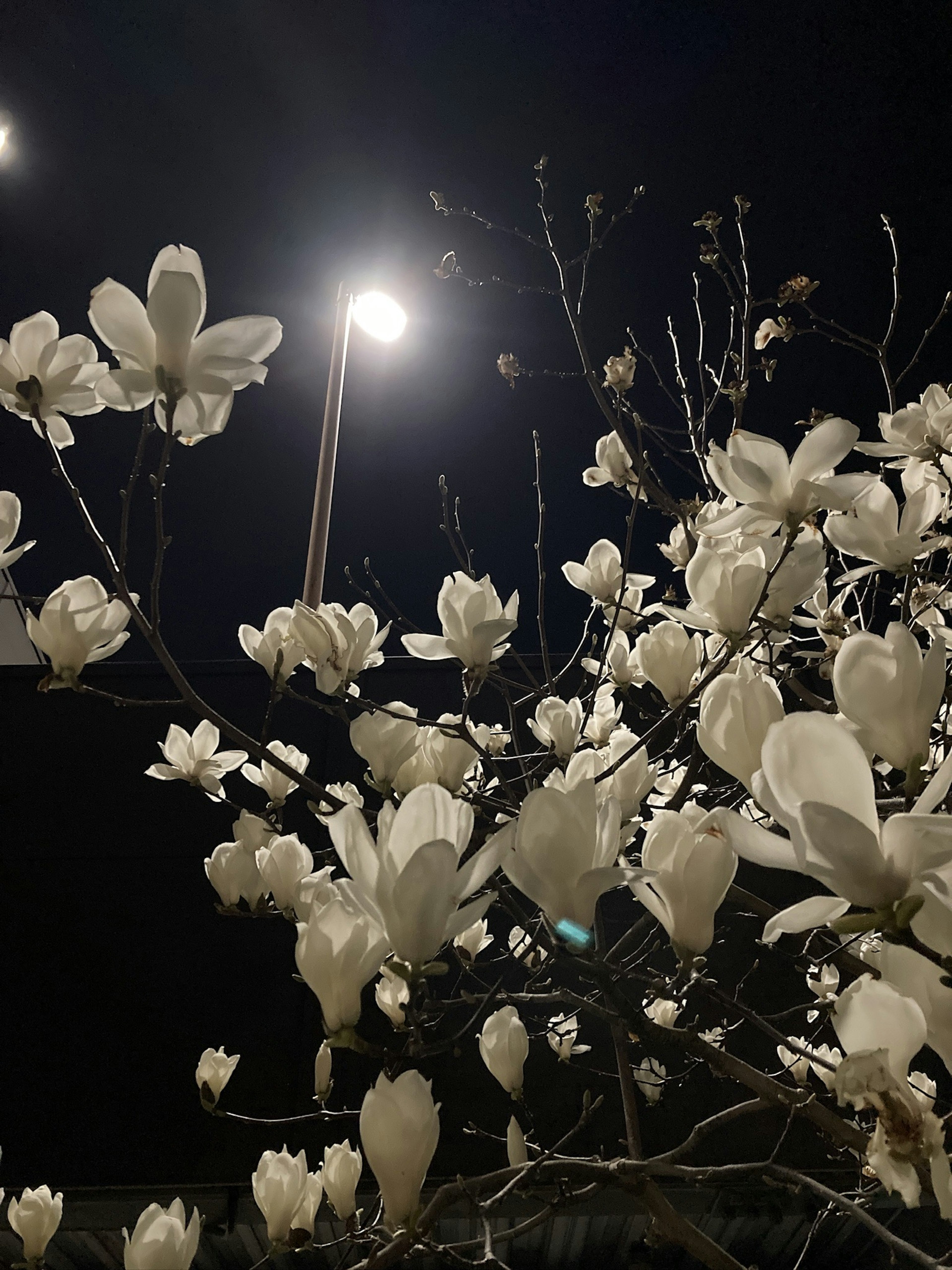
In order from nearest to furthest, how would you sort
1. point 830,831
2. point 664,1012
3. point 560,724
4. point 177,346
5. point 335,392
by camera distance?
point 830,831 → point 177,346 → point 560,724 → point 664,1012 → point 335,392

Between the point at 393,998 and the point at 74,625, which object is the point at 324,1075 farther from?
the point at 74,625

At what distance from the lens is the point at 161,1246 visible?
0.64 metres

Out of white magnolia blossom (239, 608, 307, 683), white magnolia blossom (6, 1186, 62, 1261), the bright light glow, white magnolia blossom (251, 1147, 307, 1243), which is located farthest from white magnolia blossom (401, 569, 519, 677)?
the bright light glow

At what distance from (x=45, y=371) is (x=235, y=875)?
59 centimetres

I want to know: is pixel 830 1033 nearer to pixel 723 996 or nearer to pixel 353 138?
pixel 723 996

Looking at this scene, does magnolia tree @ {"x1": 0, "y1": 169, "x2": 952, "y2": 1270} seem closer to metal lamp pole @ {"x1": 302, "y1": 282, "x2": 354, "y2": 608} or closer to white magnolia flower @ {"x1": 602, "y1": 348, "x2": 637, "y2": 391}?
white magnolia flower @ {"x1": 602, "y1": 348, "x2": 637, "y2": 391}

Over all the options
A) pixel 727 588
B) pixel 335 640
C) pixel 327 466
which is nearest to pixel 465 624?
pixel 335 640

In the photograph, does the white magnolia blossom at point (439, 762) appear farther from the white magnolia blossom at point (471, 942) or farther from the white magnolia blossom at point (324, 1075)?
the white magnolia blossom at point (471, 942)

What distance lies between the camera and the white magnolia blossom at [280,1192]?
85 cm

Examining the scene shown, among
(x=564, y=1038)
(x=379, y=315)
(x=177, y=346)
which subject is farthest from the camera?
(x=379, y=315)

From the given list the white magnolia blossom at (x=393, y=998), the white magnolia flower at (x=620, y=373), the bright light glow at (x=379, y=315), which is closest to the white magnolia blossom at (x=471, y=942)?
the white magnolia blossom at (x=393, y=998)

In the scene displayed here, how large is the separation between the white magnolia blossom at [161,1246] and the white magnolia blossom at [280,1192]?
20 cm

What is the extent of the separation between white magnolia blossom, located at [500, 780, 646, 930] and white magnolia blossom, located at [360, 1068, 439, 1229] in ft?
0.50

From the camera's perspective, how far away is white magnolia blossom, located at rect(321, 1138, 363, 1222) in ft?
3.02
